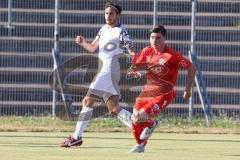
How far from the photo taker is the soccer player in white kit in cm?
1472

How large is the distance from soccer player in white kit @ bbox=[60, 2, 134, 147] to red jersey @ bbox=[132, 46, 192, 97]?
1.69ft

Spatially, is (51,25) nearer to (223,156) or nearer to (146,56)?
(146,56)

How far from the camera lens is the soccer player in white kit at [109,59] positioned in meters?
14.7

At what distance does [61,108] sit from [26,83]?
3.85ft

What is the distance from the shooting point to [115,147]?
14.6m

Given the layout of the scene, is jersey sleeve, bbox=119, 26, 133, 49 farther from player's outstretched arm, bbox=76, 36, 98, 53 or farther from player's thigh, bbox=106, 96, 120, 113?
player's thigh, bbox=106, 96, 120, 113

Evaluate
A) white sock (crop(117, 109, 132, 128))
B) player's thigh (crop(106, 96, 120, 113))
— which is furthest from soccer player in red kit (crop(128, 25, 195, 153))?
player's thigh (crop(106, 96, 120, 113))

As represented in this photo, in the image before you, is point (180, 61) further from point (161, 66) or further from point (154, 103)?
point (154, 103)

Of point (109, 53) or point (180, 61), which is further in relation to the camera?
point (109, 53)

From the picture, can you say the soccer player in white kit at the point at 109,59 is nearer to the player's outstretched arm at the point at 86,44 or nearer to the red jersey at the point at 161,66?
the player's outstretched arm at the point at 86,44

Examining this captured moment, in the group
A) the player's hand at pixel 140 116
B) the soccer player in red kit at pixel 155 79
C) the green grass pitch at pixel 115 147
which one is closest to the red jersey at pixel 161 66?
the soccer player in red kit at pixel 155 79

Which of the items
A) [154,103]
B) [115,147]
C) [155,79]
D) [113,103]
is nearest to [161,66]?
[155,79]

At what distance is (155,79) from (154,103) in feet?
1.34

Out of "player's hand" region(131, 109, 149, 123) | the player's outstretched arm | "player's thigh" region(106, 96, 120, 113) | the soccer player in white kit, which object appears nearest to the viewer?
"player's hand" region(131, 109, 149, 123)
